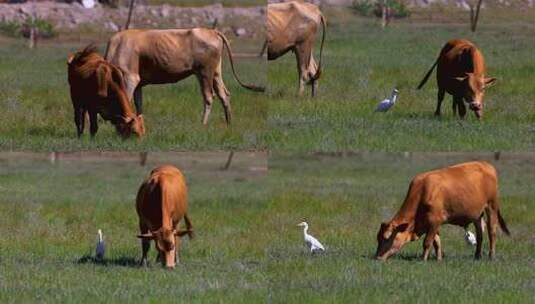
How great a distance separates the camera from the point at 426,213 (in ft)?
55.2

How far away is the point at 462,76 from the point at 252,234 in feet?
10.9

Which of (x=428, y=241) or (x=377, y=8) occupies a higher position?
(x=377, y=8)

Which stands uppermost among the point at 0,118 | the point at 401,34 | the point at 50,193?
the point at 401,34

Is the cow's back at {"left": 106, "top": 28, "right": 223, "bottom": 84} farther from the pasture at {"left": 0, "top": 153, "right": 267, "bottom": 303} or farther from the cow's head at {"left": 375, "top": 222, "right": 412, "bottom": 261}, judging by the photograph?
the cow's head at {"left": 375, "top": 222, "right": 412, "bottom": 261}

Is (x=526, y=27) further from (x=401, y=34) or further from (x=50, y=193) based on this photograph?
(x=50, y=193)

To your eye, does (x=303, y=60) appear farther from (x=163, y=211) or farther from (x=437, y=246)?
(x=437, y=246)

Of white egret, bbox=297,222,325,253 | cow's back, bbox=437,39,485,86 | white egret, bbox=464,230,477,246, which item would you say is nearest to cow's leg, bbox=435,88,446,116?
cow's back, bbox=437,39,485,86

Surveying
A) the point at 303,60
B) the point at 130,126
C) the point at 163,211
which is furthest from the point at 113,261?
the point at 303,60

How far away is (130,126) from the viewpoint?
16500 millimetres

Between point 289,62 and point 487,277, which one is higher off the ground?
point 289,62

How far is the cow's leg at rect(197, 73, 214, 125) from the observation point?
1686 centimetres

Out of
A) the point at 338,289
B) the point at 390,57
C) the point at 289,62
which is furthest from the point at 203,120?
the point at 338,289

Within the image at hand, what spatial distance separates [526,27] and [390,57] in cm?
175

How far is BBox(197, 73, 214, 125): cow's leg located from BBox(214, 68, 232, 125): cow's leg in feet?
0.23
